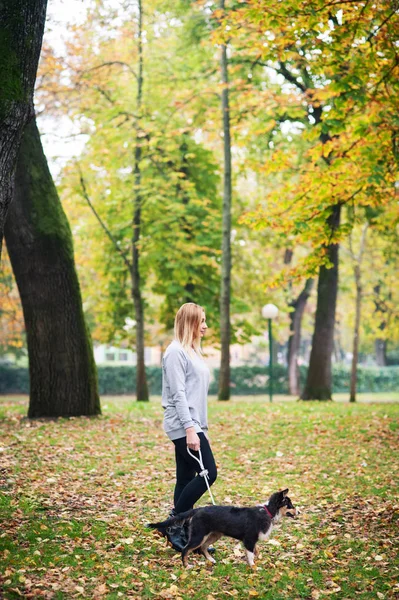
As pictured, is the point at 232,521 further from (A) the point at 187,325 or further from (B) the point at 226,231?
(B) the point at 226,231

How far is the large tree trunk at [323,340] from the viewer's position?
2150 cm

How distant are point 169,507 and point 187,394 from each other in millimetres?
2367

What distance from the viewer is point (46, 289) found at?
43.7 ft

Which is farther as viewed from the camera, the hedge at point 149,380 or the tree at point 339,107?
the hedge at point 149,380

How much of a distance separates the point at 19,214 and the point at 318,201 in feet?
18.1

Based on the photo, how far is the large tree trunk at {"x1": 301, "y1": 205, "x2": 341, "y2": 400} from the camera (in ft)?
70.5

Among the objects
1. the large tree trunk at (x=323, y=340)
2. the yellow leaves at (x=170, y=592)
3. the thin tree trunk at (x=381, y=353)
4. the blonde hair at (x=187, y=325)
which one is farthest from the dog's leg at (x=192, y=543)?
the thin tree trunk at (x=381, y=353)

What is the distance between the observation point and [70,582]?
5402 millimetres

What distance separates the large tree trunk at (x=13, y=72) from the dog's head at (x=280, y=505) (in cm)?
331

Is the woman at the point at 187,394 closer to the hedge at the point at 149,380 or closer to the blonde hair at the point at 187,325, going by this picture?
the blonde hair at the point at 187,325

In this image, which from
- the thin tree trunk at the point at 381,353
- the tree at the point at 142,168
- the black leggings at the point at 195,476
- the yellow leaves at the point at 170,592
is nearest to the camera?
the yellow leaves at the point at 170,592

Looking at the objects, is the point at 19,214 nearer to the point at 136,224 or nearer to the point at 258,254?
the point at 136,224

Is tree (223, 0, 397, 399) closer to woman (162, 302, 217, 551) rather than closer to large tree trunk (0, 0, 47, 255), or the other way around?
large tree trunk (0, 0, 47, 255)

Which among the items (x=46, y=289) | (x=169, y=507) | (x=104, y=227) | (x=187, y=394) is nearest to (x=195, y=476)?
(x=187, y=394)
